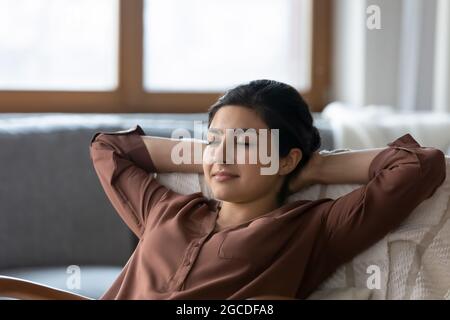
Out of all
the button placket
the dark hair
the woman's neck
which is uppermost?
the dark hair

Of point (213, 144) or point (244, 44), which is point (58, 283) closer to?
point (213, 144)

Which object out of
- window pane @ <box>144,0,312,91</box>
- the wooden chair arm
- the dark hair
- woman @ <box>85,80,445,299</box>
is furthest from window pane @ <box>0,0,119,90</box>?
the wooden chair arm

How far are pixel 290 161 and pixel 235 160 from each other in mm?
157

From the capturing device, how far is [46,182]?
2.43 meters

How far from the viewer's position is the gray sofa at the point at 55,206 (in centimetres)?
238

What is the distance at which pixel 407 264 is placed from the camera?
1.65m

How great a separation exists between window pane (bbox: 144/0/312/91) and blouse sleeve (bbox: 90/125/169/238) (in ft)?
4.79

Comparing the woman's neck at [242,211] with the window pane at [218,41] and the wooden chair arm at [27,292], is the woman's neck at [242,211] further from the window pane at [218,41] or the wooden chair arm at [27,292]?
the window pane at [218,41]

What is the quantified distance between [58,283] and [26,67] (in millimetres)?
1240

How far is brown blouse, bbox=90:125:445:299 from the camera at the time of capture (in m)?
1.56

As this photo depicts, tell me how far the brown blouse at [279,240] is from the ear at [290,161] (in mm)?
79

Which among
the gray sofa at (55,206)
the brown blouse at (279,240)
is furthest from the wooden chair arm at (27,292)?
the gray sofa at (55,206)

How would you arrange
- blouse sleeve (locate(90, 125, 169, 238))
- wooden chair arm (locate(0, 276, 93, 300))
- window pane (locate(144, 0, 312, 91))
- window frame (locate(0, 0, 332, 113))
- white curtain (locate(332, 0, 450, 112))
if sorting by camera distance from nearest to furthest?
wooden chair arm (locate(0, 276, 93, 300)) → blouse sleeve (locate(90, 125, 169, 238)) → white curtain (locate(332, 0, 450, 112)) → window frame (locate(0, 0, 332, 113)) → window pane (locate(144, 0, 312, 91))

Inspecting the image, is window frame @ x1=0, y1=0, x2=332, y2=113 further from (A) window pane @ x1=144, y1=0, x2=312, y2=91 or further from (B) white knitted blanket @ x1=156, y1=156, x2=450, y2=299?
(B) white knitted blanket @ x1=156, y1=156, x2=450, y2=299
